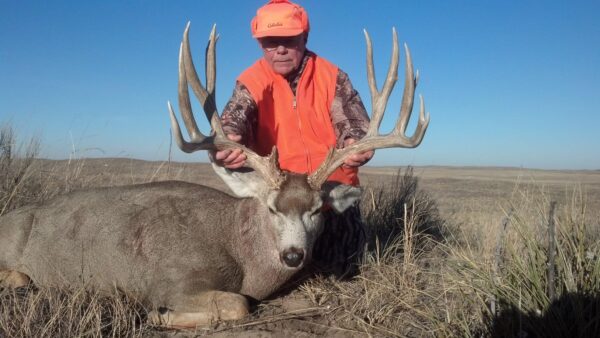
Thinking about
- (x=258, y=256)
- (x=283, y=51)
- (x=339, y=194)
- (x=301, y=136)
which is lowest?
(x=258, y=256)

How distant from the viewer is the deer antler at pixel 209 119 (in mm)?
4152

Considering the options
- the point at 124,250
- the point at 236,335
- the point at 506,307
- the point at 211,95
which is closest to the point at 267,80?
the point at 211,95

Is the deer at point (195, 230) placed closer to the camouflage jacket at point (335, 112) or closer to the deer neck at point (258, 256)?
the deer neck at point (258, 256)

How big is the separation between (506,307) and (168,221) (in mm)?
A: 2702

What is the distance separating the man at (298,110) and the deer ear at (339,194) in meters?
0.61

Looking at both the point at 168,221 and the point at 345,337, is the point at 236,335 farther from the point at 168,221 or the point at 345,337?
the point at 168,221

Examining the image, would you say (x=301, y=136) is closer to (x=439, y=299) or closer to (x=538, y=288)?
(x=439, y=299)

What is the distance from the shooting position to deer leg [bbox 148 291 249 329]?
3.75m

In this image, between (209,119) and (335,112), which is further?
(335,112)

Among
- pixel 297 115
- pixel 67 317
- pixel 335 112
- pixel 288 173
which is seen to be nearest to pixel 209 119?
pixel 288 173

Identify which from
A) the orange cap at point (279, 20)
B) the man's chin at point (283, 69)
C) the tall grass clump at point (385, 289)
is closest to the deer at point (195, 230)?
the tall grass clump at point (385, 289)

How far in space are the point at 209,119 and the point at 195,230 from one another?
3.19ft

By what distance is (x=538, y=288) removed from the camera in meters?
2.97

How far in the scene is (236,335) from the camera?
363cm
